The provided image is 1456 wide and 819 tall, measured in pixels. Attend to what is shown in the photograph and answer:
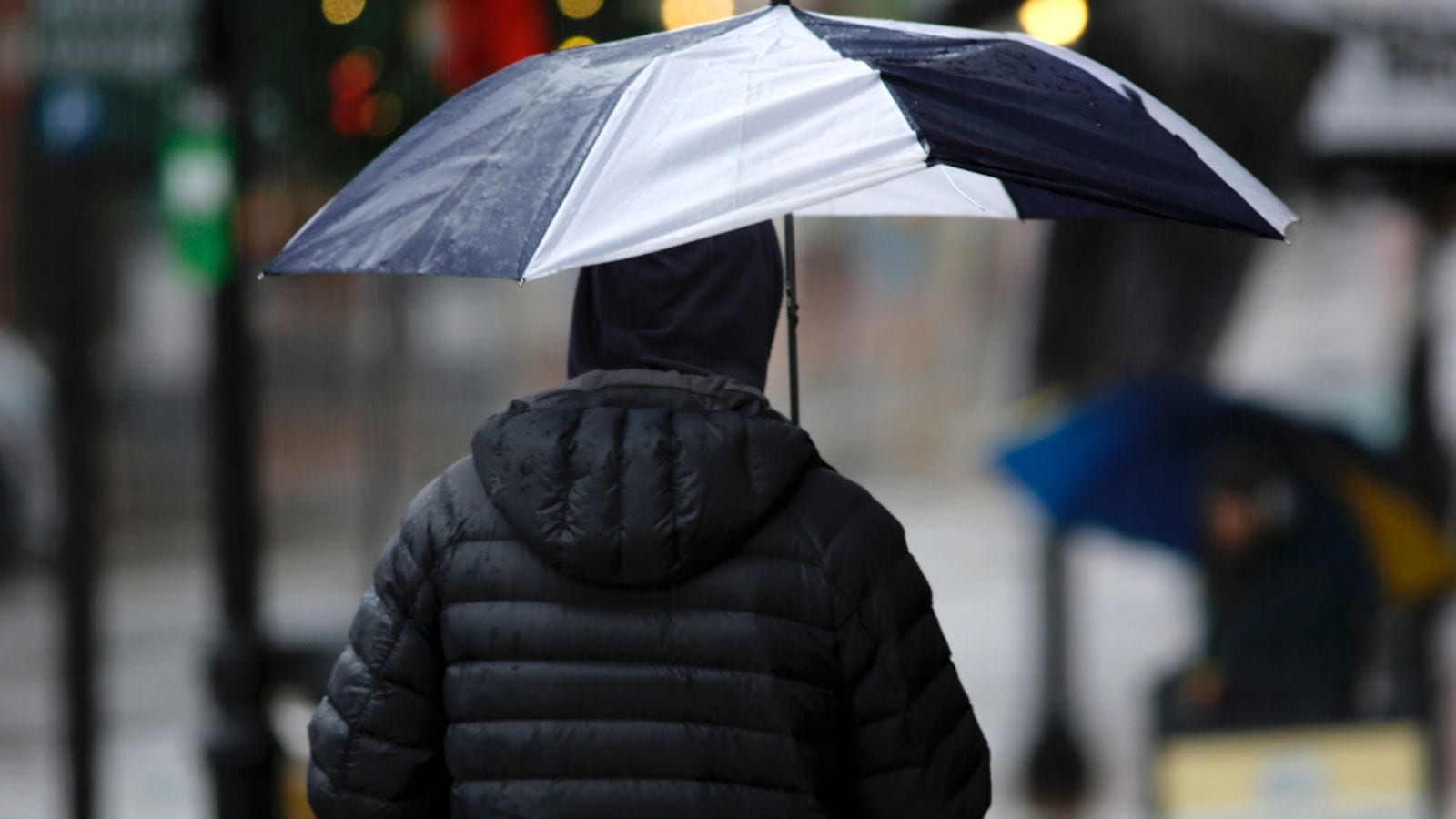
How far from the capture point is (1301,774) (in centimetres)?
635

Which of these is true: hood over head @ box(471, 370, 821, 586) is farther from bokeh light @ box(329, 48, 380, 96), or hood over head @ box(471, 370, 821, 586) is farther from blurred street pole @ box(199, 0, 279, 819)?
bokeh light @ box(329, 48, 380, 96)

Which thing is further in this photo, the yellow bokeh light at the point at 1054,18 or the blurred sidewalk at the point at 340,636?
the blurred sidewalk at the point at 340,636

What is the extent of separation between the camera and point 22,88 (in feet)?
52.6

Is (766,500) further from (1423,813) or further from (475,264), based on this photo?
(1423,813)

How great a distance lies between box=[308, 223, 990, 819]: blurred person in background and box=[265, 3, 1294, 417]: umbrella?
8.8 inches

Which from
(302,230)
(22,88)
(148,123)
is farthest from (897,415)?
(302,230)

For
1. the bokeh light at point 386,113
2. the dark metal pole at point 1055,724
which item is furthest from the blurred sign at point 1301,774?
the bokeh light at point 386,113

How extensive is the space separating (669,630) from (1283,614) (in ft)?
15.2

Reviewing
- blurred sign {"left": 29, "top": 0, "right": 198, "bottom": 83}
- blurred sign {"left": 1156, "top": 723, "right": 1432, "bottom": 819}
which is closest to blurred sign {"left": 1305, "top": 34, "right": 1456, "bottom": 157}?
blurred sign {"left": 1156, "top": 723, "right": 1432, "bottom": 819}

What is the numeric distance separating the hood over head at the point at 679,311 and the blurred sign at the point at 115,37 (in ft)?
12.5

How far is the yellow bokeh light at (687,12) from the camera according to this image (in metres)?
7.18

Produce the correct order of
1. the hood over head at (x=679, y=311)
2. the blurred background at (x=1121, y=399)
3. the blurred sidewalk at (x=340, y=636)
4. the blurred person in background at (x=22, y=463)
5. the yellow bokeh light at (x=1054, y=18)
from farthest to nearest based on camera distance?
the blurred person in background at (x=22, y=463), the blurred sidewalk at (x=340, y=636), the yellow bokeh light at (x=1054, y=18), the blurred background at (x=1121, y=399), the hood over head at (x=679, y=311)

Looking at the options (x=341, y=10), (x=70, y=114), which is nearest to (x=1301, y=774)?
(x=341, y=10)

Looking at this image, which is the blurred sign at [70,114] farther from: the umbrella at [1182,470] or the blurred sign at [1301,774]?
the blurred sign at [1301,774]
